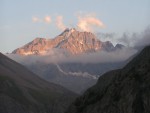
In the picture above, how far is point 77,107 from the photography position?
8662 centimetres

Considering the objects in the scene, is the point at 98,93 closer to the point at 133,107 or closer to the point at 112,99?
the point at 112,99

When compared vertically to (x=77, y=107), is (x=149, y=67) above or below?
above

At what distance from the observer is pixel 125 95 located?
72.2 meters

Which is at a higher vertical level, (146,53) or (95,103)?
(146,53)

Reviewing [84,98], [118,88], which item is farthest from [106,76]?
[118,88]

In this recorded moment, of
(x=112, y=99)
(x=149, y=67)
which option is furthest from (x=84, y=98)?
(x=149, y=67)

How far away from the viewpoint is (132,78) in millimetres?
74250

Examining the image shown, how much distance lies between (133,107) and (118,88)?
6.98 metres

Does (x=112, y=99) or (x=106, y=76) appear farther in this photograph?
(x=106, y=76)

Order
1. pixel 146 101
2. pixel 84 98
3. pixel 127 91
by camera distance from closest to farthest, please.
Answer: pixel 146 101, pixel 127 91, pixel 84 98

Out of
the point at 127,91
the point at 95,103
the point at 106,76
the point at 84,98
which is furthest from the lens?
the point at 106,76

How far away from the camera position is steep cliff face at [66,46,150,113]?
69.2 metres

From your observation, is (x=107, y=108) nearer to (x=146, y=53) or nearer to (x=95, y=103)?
(x=95, y=103)

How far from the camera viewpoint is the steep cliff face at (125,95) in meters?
69.2
